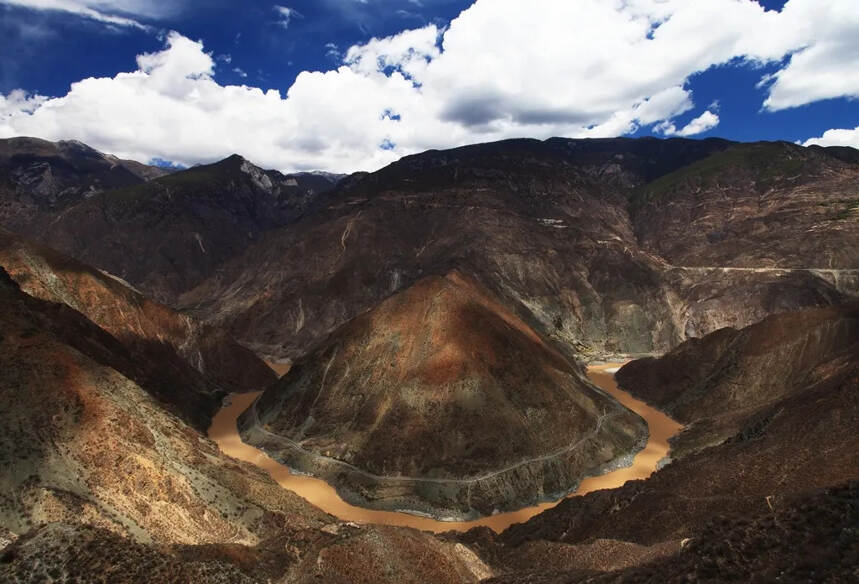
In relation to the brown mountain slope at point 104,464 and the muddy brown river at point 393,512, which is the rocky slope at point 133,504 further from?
the muddy brown river at point 393,512

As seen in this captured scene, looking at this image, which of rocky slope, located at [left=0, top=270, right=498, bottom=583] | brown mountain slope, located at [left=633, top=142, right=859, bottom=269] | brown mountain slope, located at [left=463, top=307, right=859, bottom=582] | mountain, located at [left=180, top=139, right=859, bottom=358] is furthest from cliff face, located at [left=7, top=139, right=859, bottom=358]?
rocky slope, located at [left=0, top=270, right=498, bottom=583]

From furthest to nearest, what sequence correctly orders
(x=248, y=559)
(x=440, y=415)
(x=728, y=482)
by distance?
(x=440, y=415)
(x=728, y=482)
(x=248, y=559)

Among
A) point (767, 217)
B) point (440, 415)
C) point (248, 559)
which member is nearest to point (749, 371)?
point (440, 415)

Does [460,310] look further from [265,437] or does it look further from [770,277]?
[770,277]

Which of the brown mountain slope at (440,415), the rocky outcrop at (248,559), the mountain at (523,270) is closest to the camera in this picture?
the rocky outcrop at (248,559)

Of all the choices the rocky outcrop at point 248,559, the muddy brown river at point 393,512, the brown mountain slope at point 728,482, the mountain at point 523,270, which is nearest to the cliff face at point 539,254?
the mountain at point 523,270

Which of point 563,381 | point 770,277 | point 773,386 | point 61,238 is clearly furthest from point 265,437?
point 61,238

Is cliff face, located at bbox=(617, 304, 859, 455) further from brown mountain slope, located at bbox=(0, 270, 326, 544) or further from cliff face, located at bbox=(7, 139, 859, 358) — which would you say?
brown mountain slope, located at bbox=(0, 270, 326, 544)

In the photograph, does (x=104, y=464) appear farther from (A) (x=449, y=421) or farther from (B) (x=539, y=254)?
(B) (x=539, y=254)
